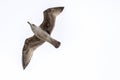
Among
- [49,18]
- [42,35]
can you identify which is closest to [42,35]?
[42,35]

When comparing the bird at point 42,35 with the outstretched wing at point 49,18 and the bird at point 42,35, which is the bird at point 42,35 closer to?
the bird at point 42,35

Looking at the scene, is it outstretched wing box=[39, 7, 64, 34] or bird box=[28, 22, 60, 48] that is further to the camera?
outstretched wing box=[39, 7, 64, 34]

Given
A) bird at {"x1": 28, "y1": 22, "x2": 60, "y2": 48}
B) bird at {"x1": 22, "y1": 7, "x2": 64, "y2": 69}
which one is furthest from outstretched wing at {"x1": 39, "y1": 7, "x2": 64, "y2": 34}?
bird at {"x1": 28, "y1": 22, "x2": 60, "y2": 48}

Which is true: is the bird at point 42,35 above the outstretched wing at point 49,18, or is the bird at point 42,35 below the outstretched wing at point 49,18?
below

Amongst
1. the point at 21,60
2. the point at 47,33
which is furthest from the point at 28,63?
the point at 47,33

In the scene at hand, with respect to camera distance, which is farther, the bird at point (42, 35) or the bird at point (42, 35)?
the bird at point (42, 35)

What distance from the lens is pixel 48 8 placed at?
1450 centimetres

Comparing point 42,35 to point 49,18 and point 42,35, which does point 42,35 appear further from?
point 49,18

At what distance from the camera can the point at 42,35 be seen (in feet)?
46.4

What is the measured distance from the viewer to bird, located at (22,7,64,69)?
46.4 feet

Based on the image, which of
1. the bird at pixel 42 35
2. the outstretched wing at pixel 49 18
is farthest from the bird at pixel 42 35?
the outstretched wing at pixel 49 18

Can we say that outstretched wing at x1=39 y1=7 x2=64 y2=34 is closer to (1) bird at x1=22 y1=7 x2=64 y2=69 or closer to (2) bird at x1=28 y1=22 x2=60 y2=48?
(1) bird at x1=22 y1=7 x2=64 y2=69

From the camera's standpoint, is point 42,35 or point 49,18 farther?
point 49,18

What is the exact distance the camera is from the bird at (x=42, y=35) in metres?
14.1
